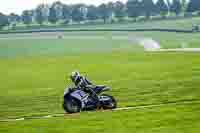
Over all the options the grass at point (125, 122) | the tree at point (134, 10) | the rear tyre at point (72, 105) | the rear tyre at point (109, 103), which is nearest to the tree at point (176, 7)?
the tree at point (134, 10)

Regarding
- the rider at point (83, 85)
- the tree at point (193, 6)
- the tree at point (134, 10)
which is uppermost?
the rider at point (83, 85)

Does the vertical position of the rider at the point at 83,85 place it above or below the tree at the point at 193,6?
above

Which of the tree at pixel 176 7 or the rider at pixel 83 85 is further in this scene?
the tree at pixel 176 7

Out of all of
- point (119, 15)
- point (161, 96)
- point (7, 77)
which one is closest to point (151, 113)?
point (161, 96)

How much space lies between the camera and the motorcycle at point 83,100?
23.4m

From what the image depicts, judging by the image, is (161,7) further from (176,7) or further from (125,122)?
(125,122)

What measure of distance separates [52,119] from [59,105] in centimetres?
547

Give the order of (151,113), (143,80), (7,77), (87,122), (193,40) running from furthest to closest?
(193,40) < (7,77) < (143,80) < (151,113) < (87,122)

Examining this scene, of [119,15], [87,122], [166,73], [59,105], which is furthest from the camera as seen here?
[119,15]

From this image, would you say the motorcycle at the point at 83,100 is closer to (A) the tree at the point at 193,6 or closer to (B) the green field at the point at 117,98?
(B) the green field at the point at 117,98

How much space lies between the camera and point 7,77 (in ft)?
177

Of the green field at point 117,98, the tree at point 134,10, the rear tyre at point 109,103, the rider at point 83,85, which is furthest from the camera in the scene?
the tree at point 134,10

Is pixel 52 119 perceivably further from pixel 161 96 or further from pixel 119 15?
pixel 119 15

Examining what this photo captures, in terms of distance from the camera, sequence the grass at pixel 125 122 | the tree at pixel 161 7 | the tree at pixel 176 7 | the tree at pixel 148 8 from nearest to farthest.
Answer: the grass at pixel 125 122 < the tree at pixel 176 7 < the tree at pixel 148 8 < the tree at pixel 161 7
